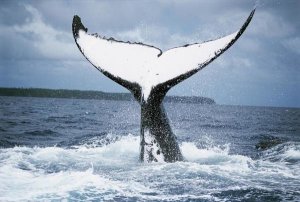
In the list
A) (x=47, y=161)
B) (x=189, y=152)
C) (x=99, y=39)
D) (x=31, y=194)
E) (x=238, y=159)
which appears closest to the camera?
(x=31, y=194)

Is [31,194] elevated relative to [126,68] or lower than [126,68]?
lower

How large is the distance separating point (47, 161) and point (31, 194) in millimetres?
2820

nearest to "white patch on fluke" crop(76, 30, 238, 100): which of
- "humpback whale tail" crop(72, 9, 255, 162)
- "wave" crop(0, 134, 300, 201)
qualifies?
"humpback whale tail" crop(72, 9, 255, 162)

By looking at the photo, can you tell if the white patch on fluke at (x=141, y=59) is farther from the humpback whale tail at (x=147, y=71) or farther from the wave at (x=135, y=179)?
the wave at (x=135, y=179)

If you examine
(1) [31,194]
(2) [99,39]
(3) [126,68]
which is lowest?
(1) [31,194]

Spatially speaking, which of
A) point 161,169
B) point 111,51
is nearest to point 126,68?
point 111,51

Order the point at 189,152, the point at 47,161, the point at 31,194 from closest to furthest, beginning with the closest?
the point at 31,194 < the point at 47,161 < the point at 189,152

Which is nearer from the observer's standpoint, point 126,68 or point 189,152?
point 126,68

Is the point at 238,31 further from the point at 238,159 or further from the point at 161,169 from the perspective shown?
the point at 238,159

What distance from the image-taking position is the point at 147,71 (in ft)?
22.4

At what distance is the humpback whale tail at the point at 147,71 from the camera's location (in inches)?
257

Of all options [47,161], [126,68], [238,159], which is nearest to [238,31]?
[126,68]

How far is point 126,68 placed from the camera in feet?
22.6

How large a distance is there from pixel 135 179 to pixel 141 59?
2031 millimetres
